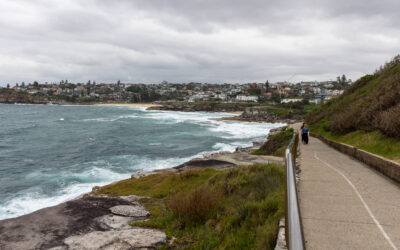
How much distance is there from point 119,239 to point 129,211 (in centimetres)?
246

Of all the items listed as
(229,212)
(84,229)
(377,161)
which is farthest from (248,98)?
(84,229)

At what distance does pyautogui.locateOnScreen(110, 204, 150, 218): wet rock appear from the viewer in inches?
346

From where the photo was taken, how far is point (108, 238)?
6652 mm

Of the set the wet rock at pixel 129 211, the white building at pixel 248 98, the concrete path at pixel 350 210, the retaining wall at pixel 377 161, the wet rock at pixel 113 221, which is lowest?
the wet rock at pixel 129 211

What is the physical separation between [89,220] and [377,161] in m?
9.41

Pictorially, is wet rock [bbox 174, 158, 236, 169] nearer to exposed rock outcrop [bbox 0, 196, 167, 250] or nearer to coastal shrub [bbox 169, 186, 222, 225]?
exposed rock outcrop [bbox 0, 196, 167, 250]

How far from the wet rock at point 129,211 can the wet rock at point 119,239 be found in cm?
161

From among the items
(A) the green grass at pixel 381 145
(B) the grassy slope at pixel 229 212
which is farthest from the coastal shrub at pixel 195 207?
(A) the green grass at pixel 381 145

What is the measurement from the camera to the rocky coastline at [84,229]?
6.50m

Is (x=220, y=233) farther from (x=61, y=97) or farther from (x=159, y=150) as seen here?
(x=61, y=97)

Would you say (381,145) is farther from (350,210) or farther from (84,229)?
(84,229)

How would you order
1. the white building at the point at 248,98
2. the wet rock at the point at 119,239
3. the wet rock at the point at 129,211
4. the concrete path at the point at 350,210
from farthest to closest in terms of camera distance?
the white building at the point at 248,98 → the wet rock at the point at 129,211 → the wet rock at the point at 119,239 → the concrete path at the point at 350,210

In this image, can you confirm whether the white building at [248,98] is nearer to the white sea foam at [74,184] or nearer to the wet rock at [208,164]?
the white sea foam at [74,184]

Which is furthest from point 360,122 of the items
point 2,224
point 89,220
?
point 2,224
